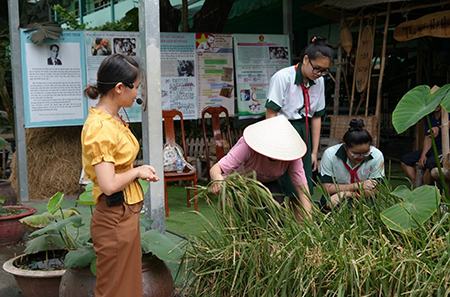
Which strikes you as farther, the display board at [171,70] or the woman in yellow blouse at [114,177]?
the display board at [171,70]

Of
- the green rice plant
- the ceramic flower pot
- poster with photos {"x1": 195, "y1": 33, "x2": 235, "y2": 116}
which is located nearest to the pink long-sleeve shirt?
the green rice plant

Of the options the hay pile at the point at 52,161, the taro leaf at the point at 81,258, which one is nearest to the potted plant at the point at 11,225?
the hay pile at the point at 52,161

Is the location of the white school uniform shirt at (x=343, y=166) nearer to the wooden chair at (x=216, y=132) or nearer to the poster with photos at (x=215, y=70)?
the wooden chair at (x=216, y=132)

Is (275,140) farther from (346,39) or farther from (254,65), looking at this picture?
(254,65)

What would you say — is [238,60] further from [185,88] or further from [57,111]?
[57,111]

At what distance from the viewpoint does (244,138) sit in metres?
3.71

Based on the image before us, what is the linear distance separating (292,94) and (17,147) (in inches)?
146

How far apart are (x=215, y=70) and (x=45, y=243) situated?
464cm

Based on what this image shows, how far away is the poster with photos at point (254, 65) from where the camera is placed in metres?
8.05

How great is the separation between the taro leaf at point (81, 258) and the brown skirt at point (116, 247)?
1.03 ft

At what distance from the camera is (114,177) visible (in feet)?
8.68

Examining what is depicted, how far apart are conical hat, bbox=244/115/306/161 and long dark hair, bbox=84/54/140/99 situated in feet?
3.62

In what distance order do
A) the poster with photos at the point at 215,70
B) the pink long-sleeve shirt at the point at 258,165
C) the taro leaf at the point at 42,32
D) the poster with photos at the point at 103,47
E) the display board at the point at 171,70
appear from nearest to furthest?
the pink long-sleeve shirt at the point at 258,165
the taro leaf at the point at 42,32
the display board at the point at 171,70
the poster with photos at the point at 103,47
the poster with photos at the point at 215,70

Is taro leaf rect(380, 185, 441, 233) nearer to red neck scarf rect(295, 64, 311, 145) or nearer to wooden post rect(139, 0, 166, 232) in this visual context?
red neck scarf rect(295, 64, 311, 145)
